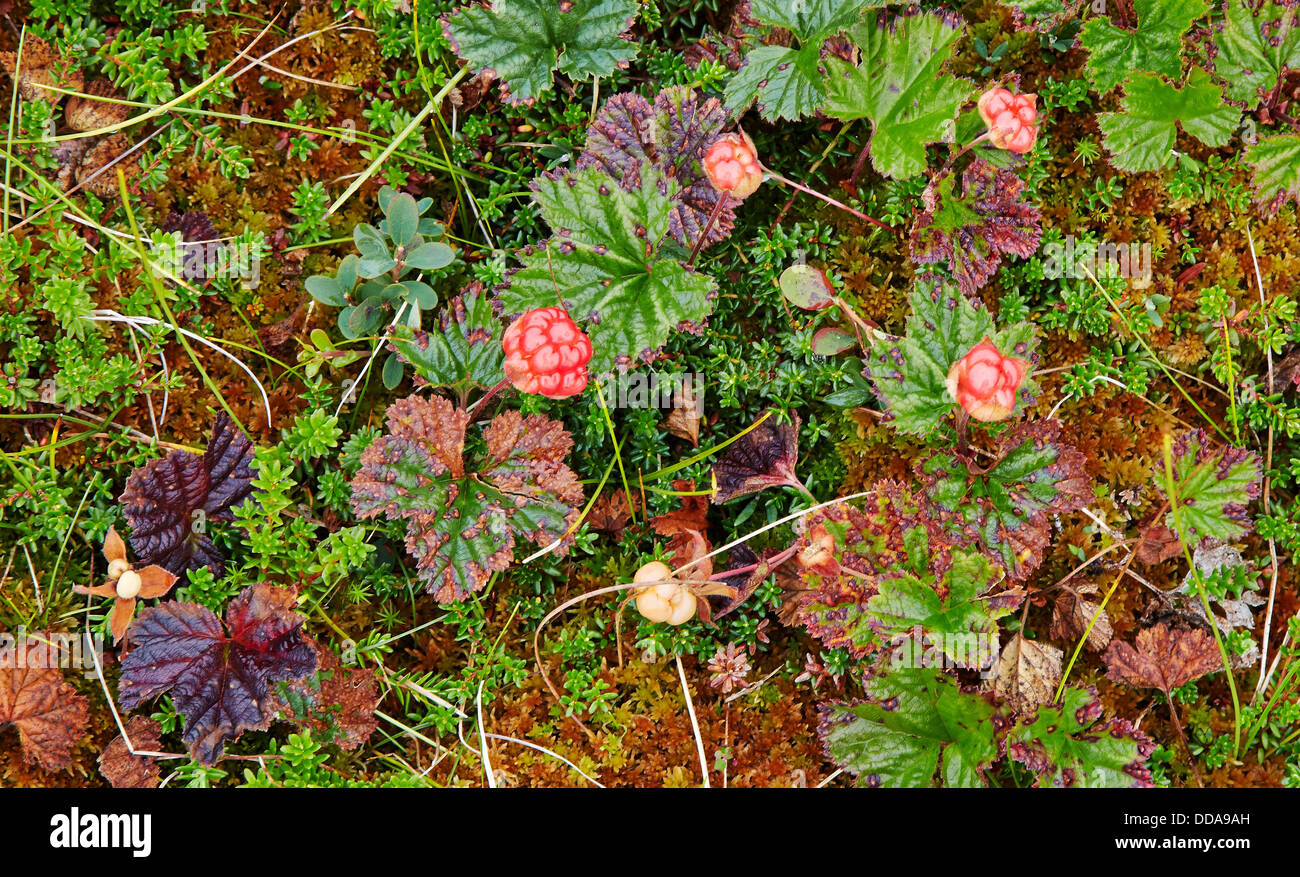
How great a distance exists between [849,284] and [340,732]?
2.02m

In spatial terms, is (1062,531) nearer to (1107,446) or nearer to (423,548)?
(1107,446)

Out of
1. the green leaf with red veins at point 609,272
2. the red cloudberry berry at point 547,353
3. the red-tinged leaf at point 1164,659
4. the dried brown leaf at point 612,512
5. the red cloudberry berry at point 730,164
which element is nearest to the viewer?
the red cloudberry berry at point 547,353

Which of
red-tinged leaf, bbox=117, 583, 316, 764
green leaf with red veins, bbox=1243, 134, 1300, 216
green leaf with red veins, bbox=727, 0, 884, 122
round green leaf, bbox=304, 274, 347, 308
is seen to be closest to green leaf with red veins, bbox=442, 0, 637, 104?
green leaf with red veins, bbox=727, 0, 884, 122

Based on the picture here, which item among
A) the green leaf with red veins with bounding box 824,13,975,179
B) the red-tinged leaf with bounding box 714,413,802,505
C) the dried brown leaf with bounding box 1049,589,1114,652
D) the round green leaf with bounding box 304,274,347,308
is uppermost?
the green leaf with red veins with bounding box 824,13,975,179

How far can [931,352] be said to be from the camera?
264 cm

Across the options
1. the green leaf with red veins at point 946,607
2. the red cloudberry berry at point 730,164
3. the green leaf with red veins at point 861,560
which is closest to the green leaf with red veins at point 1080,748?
the green leaf with red veins at point 946,607

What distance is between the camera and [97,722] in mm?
2709

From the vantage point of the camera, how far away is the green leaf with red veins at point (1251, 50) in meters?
2.79

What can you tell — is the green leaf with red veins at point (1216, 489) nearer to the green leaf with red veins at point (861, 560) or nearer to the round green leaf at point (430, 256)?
the green leaf with red veins at point (861, 560)

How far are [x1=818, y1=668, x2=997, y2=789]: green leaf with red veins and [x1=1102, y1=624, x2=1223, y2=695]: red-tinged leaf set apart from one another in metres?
0.45

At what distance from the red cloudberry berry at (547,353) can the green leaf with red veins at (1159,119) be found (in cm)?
176

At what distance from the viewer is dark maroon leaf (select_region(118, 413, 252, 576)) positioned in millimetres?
2695

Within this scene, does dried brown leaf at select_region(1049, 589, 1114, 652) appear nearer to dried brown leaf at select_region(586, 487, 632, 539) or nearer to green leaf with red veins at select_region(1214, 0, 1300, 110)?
dried brown leaf at select_region(586, 487, 632, 539)
